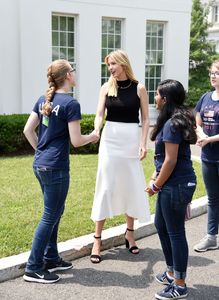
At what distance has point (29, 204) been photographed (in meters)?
6.36

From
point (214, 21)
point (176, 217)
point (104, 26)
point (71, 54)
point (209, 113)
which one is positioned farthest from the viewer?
point (214, 21)

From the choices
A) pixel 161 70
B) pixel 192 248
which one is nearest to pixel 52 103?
pixel 192 248

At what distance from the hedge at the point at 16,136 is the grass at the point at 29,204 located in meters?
1.08

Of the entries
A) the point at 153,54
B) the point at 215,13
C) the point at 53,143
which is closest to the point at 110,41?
the point at 153,54

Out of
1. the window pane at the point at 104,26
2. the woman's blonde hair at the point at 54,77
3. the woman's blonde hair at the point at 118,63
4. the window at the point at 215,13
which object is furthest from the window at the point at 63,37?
the window at the point at 215,13

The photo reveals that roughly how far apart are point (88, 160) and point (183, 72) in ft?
30.0

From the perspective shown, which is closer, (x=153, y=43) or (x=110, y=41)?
(x=110, y=41)

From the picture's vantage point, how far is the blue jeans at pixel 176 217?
367 cm

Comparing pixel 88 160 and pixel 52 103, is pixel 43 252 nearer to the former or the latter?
pixel 52 103

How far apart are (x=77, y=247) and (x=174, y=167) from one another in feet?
5.48

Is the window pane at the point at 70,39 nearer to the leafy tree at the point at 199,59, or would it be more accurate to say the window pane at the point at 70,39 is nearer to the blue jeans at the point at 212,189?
the leafy tree at the point at 199,59

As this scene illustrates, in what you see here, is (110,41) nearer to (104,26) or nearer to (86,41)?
(104,26)

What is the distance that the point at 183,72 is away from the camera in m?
18.0

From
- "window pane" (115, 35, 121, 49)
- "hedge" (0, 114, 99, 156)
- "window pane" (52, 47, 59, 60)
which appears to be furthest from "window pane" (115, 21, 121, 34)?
"hedge" (0, 114, 99, 156)
